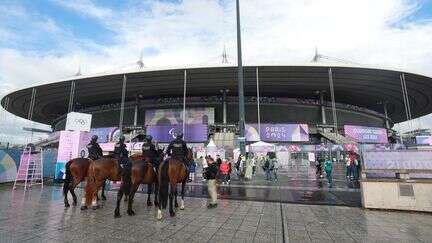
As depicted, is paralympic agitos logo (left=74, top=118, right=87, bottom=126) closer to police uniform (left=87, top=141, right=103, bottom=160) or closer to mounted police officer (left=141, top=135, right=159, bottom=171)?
police uniform (left=87, top=141, right=103, bottom=160)

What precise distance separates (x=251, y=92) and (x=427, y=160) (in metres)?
41.3

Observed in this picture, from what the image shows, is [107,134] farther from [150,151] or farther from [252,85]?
[150,151]

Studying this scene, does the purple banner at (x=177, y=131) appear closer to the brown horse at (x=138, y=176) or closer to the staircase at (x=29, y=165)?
the staircase at (x=29, y=165)

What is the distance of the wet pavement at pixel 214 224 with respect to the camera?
226 inches

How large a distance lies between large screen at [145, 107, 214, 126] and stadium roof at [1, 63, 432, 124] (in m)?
3.28

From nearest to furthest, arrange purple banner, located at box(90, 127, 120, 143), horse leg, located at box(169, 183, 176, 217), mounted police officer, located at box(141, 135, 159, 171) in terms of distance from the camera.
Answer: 1. horse leg, located at box(169, 183, 176, 217)
2. mounted police officer, located at box(141, 135, 159, 171)
3. purple banner, located at box(90, 127, 120, 143)

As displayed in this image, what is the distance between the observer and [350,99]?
53.7m

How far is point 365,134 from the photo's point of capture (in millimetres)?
49875

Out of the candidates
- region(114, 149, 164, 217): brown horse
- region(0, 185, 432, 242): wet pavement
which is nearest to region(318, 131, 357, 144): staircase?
region(0, 185, 432, 242): wet pavement

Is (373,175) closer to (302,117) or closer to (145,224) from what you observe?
(145,224)

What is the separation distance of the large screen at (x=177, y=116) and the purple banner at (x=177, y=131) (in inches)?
85.5

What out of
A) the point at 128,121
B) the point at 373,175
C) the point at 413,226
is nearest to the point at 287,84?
the point at 128,121

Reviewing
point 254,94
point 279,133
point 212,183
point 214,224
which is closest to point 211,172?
point 212,183

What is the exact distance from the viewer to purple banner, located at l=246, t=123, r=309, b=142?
45.7 metres
